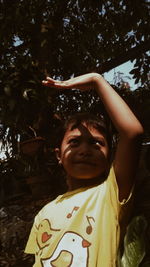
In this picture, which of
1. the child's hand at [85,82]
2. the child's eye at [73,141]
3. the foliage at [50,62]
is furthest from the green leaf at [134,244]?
the foliage at [50,62]

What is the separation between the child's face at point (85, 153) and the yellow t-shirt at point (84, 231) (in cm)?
10

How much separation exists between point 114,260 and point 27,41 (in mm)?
4437

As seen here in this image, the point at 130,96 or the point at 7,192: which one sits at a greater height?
the point at 130,96

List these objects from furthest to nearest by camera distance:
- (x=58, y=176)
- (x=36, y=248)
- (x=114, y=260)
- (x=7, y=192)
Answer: (x=7, y=192)
(x=58, y=176)
(x=36, y=248)
(x=114, y=260)

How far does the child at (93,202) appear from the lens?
1540mm

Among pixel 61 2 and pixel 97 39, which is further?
pixel 97 39

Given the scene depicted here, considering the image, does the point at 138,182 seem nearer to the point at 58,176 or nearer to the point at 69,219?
the point at 69,219

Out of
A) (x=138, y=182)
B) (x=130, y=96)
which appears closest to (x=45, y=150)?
(x=138, y=182)

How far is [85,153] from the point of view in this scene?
70.6 inches

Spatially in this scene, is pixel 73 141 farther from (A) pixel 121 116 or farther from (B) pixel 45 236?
(B) pixel 45 236

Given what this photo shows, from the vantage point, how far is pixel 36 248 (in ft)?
5.98

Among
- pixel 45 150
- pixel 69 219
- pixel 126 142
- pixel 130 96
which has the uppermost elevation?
pixel 130 96

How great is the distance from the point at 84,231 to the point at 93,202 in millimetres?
156

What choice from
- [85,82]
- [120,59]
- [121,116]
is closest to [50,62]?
[120,59]
